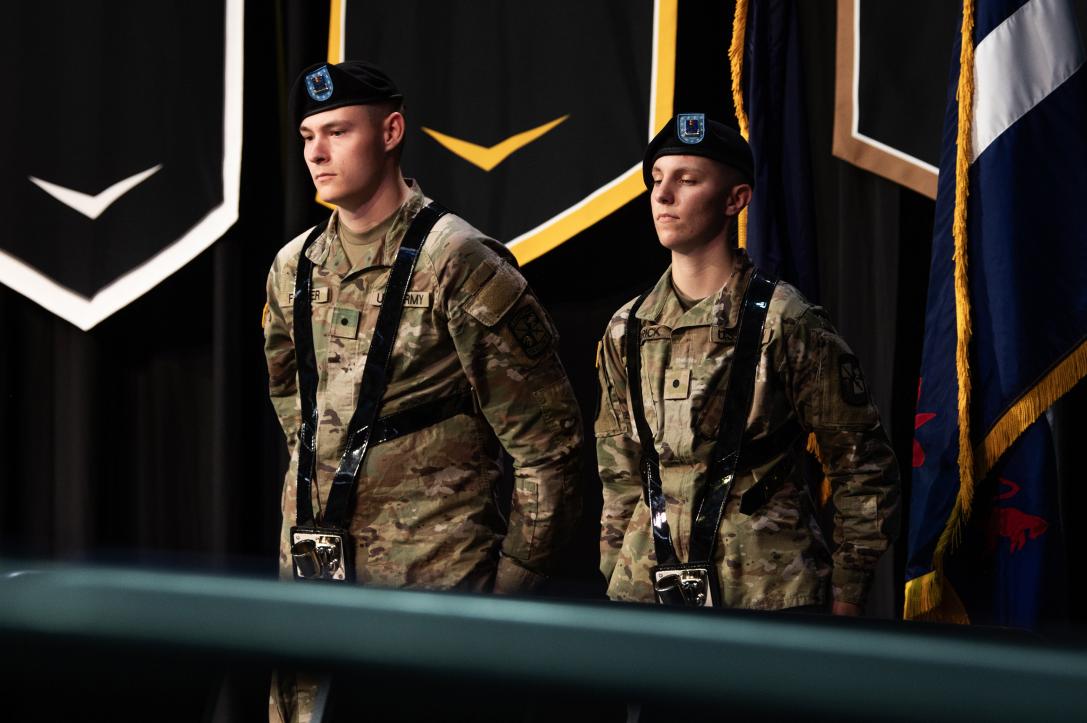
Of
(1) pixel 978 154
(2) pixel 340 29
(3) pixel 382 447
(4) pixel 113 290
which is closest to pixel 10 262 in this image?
(4) pixel 113 290

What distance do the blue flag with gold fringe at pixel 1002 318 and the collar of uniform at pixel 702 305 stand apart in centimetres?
51

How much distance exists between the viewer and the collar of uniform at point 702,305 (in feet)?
6.66

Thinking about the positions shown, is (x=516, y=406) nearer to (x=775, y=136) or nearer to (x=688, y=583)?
(x=688, y=583)

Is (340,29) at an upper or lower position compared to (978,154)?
upper

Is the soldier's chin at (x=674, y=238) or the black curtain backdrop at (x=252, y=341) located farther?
the black curtain backdrop at (x=252, y=341)

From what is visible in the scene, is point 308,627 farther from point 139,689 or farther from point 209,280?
point 209,280

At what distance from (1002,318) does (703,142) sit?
65 centimetres

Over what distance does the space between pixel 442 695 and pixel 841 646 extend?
9cm

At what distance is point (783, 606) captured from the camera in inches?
75.4

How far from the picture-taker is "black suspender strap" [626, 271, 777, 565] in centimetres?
195

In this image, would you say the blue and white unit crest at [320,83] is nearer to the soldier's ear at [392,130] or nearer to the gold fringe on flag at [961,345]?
the soldier's ear at [392,130]

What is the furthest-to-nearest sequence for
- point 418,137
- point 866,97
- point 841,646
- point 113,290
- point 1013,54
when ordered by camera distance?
point 113,290 < point 418,137 < point 866,97 < point 1013,54 < point 841,646

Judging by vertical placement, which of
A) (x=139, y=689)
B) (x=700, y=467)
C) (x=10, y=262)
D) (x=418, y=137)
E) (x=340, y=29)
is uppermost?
(x=340, y=29)

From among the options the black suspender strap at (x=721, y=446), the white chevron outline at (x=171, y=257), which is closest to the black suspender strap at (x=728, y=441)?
the black suspender strap at (x=721, y=446)
